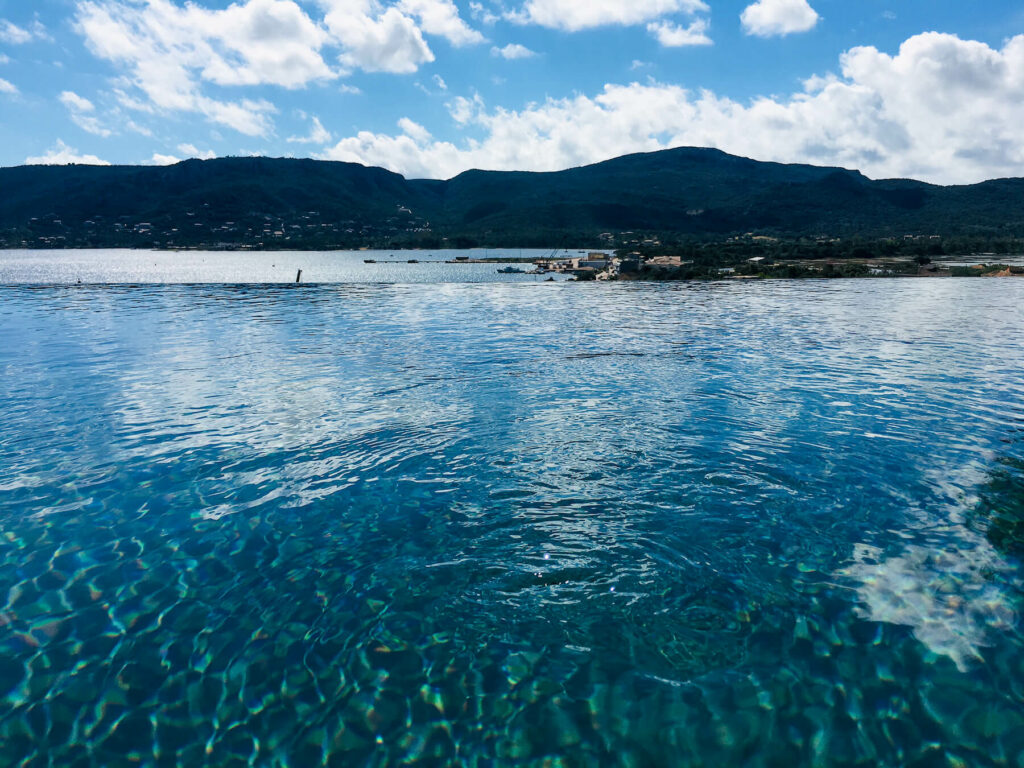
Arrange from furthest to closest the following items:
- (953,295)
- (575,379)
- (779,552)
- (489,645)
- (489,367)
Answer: (953,295)
(489,367)
(575,379)
(779,552)
(489,645)

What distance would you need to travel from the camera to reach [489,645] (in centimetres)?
824

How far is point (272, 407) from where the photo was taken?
19391mm

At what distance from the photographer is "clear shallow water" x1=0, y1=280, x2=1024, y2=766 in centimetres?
694

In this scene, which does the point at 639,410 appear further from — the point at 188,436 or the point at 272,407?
the point at 188,436

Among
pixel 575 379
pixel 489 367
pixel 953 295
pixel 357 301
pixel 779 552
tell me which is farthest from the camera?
pixel 357 301

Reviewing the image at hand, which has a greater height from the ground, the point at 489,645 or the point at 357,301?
the point at 489,645

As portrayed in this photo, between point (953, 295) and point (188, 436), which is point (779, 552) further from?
point (953, 295)

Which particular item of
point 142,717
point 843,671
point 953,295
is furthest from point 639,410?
point 953,295

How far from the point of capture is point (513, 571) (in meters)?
9.88

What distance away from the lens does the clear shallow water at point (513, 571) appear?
6941 mm

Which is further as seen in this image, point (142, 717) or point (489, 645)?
point (489, 645)

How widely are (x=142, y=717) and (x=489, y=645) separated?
4394 millimetres

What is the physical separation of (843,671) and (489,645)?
15.8 ft

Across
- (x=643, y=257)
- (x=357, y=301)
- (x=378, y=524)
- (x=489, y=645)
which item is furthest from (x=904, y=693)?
(x=643, y=257)
